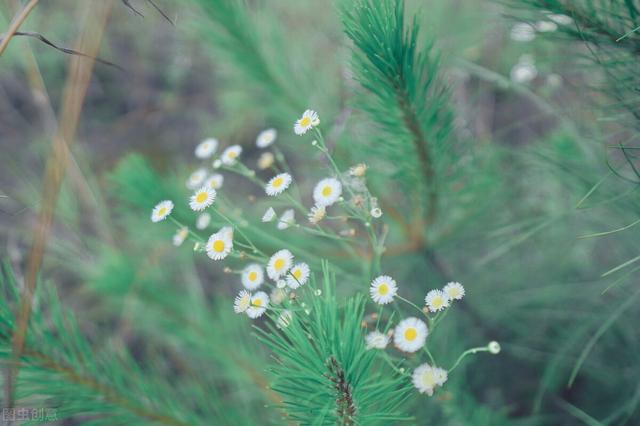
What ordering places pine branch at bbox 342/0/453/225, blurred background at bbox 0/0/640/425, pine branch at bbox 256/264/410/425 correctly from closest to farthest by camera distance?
pine branch at bbox 256/264/410/425
pine branch at bbox 342/0/453/225
blurred background at bbox 0/0/640/425

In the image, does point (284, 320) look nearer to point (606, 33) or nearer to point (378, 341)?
point (378, 341)

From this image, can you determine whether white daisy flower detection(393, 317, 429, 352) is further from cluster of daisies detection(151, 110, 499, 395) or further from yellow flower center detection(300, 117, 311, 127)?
yellow flower center detection(300, 117, 311, 127)

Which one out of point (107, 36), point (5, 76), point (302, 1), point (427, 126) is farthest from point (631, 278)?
point (5, 76)

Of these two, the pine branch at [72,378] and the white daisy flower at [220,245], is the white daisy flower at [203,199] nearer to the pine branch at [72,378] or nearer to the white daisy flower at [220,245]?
the white daisy flower at [220,245]

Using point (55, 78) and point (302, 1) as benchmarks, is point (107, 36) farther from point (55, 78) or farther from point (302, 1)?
point (302, 1)

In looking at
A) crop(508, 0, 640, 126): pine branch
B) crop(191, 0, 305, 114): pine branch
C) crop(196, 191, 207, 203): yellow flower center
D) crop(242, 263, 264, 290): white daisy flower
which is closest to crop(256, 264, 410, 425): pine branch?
crop(242, 263, 264, 290): white daisy flower

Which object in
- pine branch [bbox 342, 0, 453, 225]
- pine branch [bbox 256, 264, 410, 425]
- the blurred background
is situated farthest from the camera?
the blurred background
